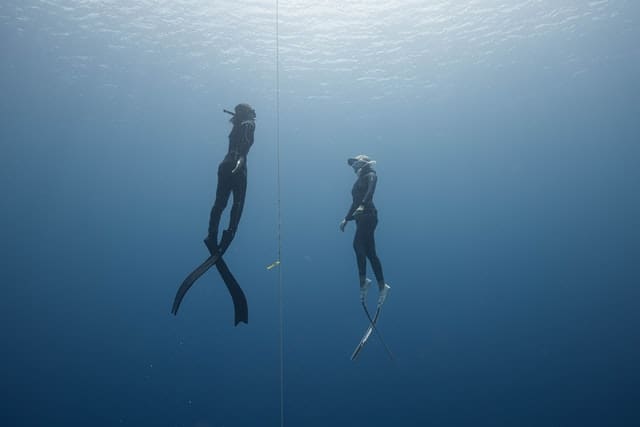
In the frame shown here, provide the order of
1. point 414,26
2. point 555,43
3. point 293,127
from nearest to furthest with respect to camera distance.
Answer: point 414,26, point 555,43, point 293,127

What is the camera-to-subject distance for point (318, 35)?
16.0m

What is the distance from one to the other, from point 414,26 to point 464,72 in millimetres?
7139

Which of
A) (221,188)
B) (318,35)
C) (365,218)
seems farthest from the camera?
(318,35)

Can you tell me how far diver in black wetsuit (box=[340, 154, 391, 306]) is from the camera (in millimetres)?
5090

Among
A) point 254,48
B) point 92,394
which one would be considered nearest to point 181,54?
point 254,48

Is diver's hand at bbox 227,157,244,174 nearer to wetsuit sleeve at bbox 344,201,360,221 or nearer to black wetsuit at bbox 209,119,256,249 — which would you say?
black wetsuit at bbox 209,119,256,249

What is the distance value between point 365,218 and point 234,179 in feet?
6.90

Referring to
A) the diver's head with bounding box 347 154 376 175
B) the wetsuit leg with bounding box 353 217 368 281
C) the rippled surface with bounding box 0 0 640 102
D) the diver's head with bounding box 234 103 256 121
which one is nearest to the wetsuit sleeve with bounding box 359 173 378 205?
the diver's head with bounding box 347 154 376 175

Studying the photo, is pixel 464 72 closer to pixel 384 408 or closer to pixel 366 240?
pixel 366 240

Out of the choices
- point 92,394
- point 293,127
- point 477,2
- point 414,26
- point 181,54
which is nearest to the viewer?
point 477,2

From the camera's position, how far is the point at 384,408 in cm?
2575

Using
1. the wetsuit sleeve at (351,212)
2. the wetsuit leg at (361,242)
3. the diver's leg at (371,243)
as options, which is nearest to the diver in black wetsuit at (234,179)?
the wetsuit sleeve at (351,212)

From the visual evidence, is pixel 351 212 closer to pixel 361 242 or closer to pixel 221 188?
pixel 361 242

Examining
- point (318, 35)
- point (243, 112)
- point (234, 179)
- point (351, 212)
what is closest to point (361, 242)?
point (351, 212)
